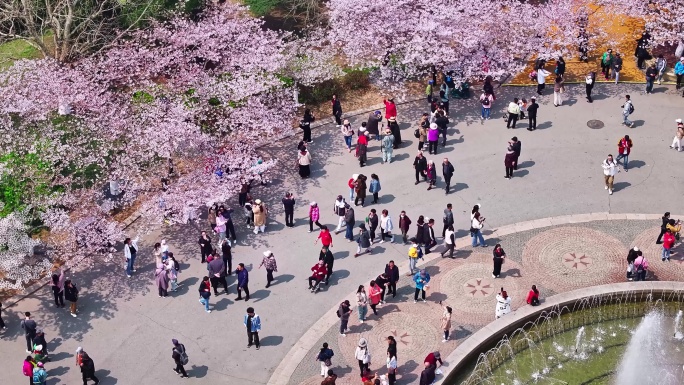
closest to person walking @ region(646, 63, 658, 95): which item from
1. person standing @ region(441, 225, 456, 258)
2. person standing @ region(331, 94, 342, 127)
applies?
person standing @ region(331, 94, 342, 127)

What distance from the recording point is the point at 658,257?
29.7 meters

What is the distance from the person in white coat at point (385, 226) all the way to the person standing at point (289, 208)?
3246 millimetres

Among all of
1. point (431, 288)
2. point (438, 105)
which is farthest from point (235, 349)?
point (438, 105)

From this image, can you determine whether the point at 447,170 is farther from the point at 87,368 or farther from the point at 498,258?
the point at 87,368

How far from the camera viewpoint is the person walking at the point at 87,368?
25.9 metres

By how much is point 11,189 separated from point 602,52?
26.4 metres

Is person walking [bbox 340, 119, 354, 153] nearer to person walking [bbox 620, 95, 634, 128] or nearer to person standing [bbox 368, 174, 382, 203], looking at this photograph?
person standing [bbox 368, 174, 382, 203]

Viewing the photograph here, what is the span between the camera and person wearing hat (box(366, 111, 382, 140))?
35938 millimetres

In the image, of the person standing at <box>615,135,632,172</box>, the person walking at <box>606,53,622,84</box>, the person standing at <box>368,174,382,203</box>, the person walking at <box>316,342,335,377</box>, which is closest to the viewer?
the person walking at <box>316,342,335,377</box>

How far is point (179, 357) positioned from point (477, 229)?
10.8 meters

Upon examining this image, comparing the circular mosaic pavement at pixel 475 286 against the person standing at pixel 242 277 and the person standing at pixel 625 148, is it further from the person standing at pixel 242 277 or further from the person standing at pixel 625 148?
the person standing at pixel 625 148

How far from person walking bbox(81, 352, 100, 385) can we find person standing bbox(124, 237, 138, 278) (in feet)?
15.1

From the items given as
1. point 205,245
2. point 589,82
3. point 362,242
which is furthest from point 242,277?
point 589,82

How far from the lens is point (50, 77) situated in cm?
3541
